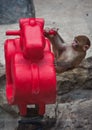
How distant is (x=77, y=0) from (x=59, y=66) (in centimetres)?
186

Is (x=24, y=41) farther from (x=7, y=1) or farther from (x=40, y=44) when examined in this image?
(x=7, y=1)

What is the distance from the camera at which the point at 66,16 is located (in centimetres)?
360

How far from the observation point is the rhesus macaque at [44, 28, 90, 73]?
6.68ft

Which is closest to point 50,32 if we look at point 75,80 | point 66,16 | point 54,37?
point 54,37

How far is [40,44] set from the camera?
162cm

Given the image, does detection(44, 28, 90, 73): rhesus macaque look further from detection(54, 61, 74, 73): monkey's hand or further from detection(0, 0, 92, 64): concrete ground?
detection(0, 0, 92, 64): concrete ground

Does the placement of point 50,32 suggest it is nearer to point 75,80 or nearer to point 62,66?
point 62,66

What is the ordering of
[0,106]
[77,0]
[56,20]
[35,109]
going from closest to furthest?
[35,109] < [0,106] < [56,20] < [77,0]

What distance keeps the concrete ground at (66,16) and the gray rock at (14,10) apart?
7 centimetres

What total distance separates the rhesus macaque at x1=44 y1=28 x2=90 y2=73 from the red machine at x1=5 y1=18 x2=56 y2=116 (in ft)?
1.07

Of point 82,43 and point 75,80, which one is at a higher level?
point 82,43

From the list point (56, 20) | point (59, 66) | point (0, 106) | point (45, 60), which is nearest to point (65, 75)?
point (59, 66)

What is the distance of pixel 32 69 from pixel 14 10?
2075 mm

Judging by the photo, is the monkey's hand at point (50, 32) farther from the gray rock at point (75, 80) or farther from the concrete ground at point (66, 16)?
the concrete ground at point (66, 16)
